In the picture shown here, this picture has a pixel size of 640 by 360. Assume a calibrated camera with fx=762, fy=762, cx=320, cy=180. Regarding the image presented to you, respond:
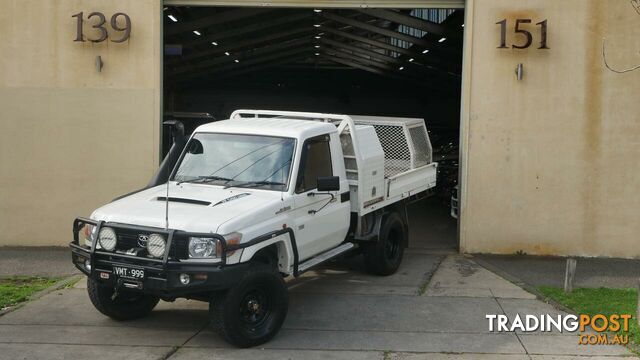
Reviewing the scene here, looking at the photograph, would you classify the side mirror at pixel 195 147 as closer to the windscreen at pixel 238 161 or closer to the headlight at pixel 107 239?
the windscreen at pixel 238 161

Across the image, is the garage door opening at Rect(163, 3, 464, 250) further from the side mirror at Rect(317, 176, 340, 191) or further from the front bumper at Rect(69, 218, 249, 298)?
the front bumper at Rect(69, 218, 249, 298)

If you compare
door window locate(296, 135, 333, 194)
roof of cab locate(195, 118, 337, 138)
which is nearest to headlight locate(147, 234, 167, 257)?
door window locate(296, 135, 333, 194)

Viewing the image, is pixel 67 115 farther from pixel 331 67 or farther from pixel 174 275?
pixel 331 67

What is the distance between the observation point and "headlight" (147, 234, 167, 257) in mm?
7492

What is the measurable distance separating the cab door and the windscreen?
0.78 ft

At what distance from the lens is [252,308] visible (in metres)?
7.84

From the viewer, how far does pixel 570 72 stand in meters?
12.7

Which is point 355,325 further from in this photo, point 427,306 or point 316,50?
point 316,50

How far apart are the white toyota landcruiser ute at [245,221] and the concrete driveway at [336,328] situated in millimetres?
350

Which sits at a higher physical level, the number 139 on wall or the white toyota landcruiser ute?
the number 139 on wall

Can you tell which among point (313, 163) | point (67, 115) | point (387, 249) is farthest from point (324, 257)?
point (67, 115)

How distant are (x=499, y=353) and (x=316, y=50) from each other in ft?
73.8

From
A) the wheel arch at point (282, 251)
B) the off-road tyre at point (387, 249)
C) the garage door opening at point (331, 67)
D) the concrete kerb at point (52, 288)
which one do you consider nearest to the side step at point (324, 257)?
the wheel arch at point (282, 251)

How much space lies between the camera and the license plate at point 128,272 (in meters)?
7.47
